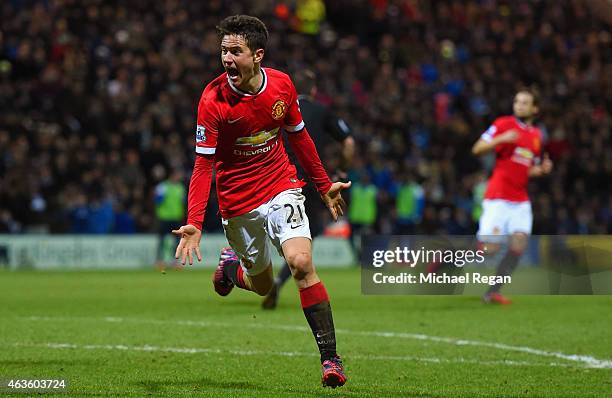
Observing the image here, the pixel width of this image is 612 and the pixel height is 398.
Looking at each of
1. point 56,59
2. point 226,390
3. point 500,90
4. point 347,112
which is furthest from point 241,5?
point 226,390

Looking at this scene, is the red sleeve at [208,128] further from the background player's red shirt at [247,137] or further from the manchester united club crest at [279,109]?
the manchester united club crest at [279,109]

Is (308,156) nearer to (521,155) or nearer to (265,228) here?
(265,228)

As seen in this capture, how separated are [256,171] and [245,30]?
36.8 inches

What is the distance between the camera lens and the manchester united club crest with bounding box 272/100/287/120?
6.64m

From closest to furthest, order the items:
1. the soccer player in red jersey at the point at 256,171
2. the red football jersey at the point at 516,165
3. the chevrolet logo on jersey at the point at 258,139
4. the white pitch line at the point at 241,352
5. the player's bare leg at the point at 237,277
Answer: the soccer player in red jersey at the point at 256,171 → the chevrolet logo on jersey at the point at 258,139 → the player's bare leg at the point at 237,277 → the white pitch line at the point at 241,352 → the red football jersey at the point at 516,165

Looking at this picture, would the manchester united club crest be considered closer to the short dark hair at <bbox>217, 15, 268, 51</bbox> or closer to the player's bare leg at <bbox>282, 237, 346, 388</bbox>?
the short dark hair at <bbox>217, 15, 268, 51</bbox>

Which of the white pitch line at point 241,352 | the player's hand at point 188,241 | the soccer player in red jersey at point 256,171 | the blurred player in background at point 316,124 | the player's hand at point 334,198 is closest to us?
the player's hand at point 188,241

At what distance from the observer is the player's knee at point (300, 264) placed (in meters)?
6.35

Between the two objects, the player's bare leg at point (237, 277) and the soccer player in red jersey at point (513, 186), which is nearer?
the player's bare leg at point (237, 277)

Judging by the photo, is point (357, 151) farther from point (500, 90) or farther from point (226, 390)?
point (226, 390)

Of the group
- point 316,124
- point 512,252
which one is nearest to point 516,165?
point 512,252

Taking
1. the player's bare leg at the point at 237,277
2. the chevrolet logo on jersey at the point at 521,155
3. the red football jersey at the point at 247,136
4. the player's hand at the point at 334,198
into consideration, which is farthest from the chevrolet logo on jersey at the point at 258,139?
the chevrolet logo on jersey at the point at 521,155

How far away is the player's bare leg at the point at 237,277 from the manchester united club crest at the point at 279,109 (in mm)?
1170

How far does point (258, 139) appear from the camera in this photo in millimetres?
6746
